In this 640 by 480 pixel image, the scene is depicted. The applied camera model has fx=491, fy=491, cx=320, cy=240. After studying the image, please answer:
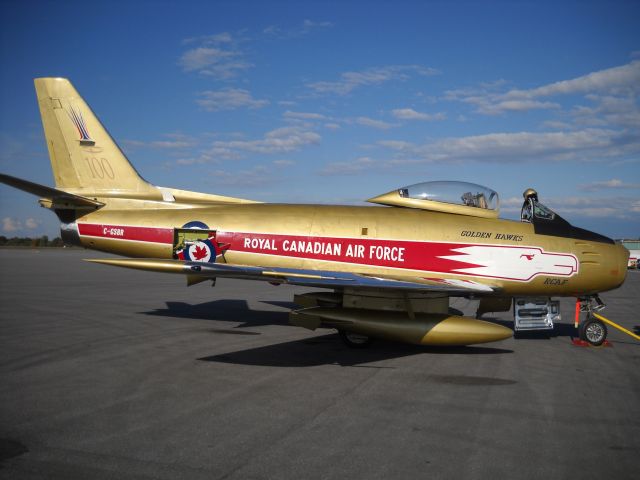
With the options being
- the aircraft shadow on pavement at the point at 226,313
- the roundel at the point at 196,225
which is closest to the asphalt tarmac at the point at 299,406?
the aircraft shadow on pavement at the point at 226,313

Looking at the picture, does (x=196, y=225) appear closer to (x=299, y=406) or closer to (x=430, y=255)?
(x=430, y=255)

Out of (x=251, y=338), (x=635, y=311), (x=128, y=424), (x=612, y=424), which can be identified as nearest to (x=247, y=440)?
(x=128, y=424)

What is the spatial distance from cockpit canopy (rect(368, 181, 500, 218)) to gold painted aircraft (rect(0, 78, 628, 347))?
0.07 feet

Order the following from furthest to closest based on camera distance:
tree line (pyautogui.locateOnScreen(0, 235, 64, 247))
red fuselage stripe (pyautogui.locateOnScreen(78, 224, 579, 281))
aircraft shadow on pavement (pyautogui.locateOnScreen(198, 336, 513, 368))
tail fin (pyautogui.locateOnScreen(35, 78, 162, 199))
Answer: tree line (pyautogui.locateOnScreen(0, 235, 64, 247)), tail fin (pyautogui.locateOnScreen(35, 78, 162, 199)), red fuselage stripe (pyautogui.locateOnScreen(78, 224, 579, 281)), aircraft shadow on pavement (pyautogui.locateOnScreen(198, 336, 513, 368))

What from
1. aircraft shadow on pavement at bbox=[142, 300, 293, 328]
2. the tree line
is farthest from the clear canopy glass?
the tree line

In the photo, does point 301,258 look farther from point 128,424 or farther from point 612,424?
point 612,424

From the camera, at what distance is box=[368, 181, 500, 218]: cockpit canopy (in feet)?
35.4

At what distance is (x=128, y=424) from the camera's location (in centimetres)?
549

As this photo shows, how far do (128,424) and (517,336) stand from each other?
30.8 feet

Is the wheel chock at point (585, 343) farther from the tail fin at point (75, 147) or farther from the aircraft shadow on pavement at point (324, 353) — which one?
the tail fin at point (75, 147)

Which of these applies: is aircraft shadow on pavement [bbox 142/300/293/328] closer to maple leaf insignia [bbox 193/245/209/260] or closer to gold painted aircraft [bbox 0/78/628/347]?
maple leaf insignia [bbox 193/245/209/260]

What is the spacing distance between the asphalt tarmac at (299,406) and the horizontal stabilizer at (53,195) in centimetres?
290

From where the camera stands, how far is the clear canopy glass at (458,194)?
10875 mm

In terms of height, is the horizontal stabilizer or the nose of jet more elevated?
the horizontal stabilizer
